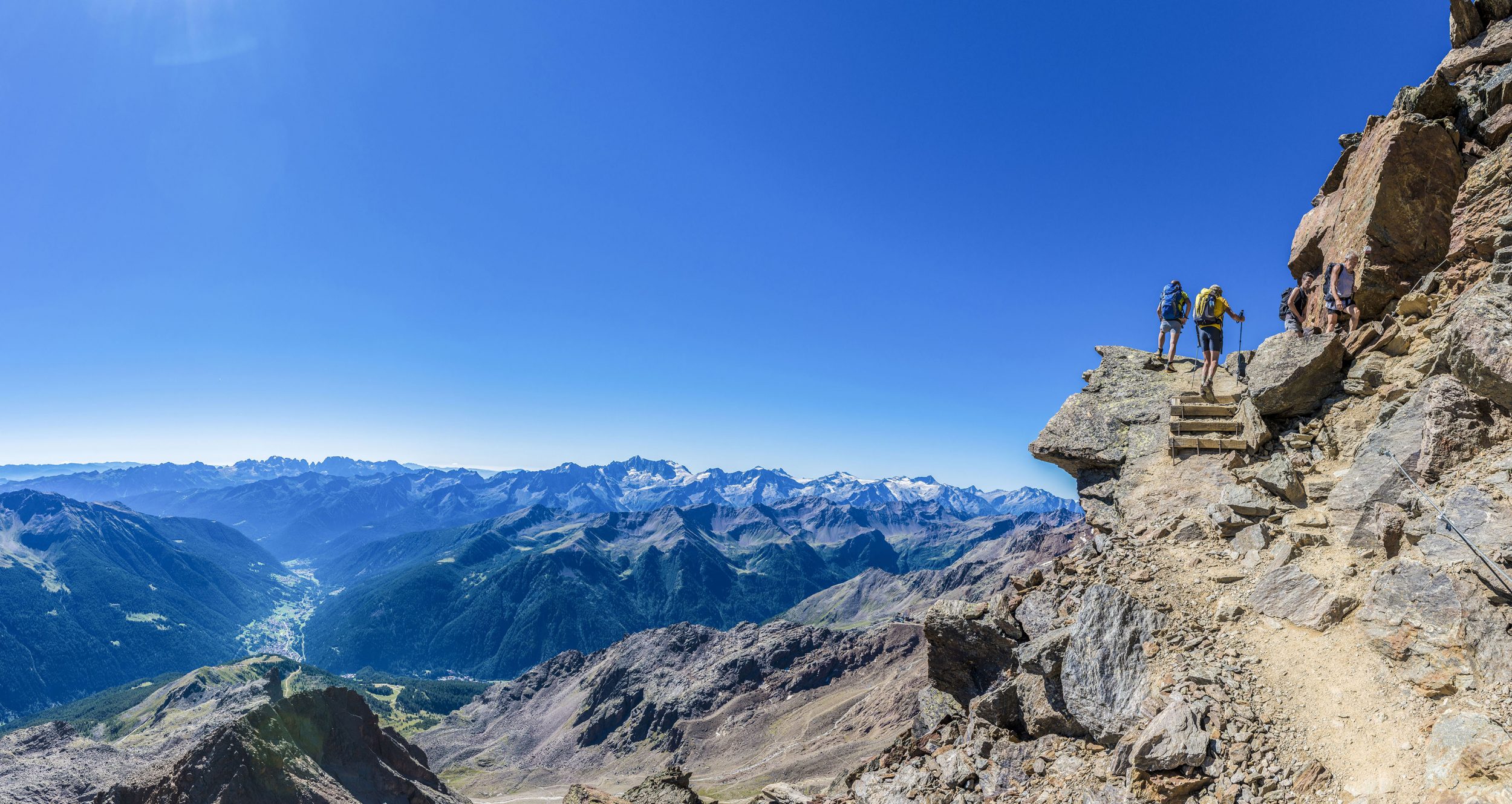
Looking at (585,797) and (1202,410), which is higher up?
(1202,410)

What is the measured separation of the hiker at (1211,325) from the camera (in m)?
21.3

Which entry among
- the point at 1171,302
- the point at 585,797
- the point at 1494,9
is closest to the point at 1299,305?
the point at 1171,302

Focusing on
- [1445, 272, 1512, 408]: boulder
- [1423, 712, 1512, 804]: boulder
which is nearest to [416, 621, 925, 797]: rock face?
[1445, 272, 1512, 408]: boulder

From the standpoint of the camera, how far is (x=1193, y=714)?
36.7ft

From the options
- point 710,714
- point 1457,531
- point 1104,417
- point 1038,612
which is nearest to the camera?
point 1457,531

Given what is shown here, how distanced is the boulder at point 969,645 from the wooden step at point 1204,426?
323 inches

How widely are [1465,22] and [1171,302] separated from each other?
12.6 m

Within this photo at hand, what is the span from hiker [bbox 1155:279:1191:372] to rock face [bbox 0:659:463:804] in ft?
242

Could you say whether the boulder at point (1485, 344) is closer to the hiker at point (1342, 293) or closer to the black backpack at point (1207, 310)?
the hiker at point (1342, 293)

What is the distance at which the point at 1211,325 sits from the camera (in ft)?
70.3

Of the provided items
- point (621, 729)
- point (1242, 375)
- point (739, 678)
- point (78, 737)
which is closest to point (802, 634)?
point (739, 678)

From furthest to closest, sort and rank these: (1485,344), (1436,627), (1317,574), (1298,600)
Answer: (1317,574) < (1485,344) < (1298,600) < (1436,627)

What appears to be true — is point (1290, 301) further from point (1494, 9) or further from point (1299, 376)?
point (1494, 9)

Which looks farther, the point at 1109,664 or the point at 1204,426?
the point at 1204,426
